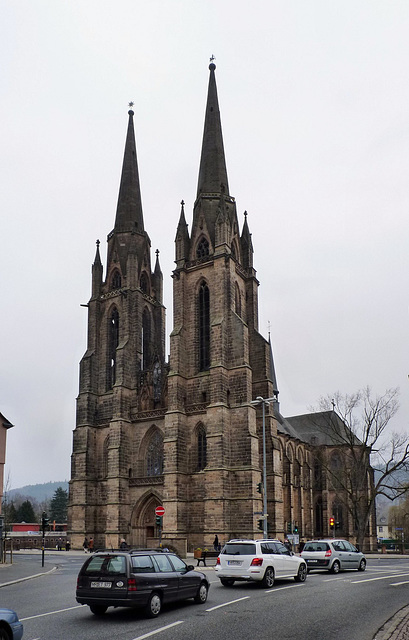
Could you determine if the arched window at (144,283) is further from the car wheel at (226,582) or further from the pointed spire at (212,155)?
the car wheel at (226,582)

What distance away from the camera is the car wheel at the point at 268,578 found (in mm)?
17708

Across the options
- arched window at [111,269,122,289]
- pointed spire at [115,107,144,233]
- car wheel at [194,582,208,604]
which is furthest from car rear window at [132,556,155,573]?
pointed spire at [115,107,144,233]

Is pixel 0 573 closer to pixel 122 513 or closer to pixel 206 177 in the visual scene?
pixel 122 513

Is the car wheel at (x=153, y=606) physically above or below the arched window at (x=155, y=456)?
below

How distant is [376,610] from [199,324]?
36.8m

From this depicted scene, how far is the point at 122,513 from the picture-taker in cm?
4712

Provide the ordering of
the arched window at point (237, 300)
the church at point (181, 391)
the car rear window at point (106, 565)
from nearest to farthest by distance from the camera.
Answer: the car rear window at point (106, 565) < the church at point (181, 391) < the arched window at point (237, 300)

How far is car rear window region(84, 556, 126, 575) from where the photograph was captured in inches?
481

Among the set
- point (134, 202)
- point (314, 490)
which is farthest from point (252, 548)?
point (314, 490)

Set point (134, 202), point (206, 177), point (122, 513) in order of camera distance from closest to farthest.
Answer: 1. point (122, 513)
2. point (206, 177)
3. point (134, 202)

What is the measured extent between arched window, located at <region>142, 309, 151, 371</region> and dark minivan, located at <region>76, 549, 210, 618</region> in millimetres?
41462

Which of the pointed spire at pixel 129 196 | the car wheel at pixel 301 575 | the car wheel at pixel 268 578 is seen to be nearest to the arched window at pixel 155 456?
the pointed spire at pixel 129 196

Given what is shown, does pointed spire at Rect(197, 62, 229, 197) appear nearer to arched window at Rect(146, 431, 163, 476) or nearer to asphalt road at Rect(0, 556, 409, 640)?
arched window at Rect(146, 431, 163, 476)

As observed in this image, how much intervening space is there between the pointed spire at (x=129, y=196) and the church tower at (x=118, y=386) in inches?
4.9
